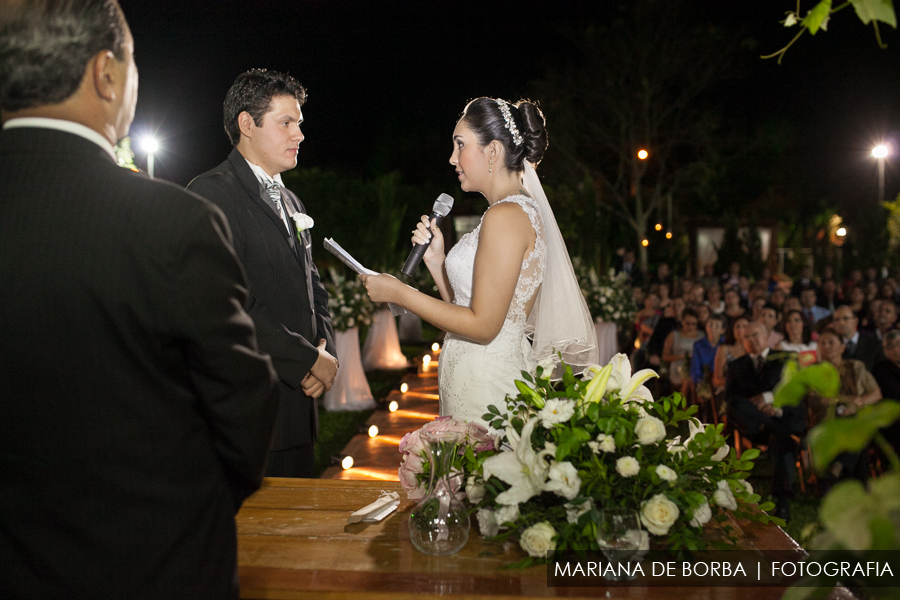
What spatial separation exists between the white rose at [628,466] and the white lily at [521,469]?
0.16 metres

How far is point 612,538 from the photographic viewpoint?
1.45 m

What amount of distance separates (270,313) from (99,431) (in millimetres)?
1535

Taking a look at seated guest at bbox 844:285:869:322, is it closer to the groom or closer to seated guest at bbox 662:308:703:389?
seated guest at bbox 662:308:703:389

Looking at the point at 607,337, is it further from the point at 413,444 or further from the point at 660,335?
the point at 413,444

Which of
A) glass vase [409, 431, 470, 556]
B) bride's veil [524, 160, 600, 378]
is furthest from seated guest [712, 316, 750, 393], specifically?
glass vase [409, 431, 470, 556]

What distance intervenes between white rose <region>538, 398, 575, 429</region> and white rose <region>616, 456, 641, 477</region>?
0.16 metres

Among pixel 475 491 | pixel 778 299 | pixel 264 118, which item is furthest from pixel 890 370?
pixel 264 118

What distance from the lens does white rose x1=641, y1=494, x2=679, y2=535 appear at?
1.47m

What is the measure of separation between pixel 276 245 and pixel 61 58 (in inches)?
61.3

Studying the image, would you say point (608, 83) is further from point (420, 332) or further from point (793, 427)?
point (793, 427)

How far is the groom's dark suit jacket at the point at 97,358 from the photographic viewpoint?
1.13 m

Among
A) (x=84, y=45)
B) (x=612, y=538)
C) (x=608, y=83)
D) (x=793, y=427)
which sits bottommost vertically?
(x=793, y=427)

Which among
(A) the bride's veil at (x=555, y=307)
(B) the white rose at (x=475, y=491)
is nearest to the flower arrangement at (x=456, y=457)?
(B) the white rose at (x=475, y=491)

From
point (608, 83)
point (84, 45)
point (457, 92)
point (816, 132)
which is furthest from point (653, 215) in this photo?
point (84, 45)
